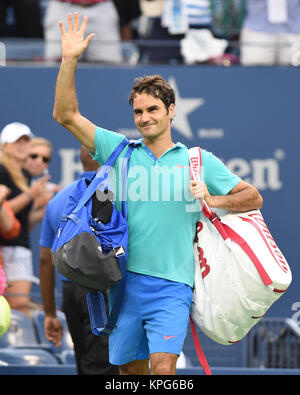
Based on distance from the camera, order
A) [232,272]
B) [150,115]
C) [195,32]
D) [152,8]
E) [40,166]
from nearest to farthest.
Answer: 1. [232,272]
2. [150,115]
3. [40,166]
4. [195,32]
5. [152,8]

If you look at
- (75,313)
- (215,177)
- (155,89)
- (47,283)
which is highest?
(155,89)

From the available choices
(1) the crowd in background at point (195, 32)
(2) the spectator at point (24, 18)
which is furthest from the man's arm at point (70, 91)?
(2) the spectator at point (24, 18)

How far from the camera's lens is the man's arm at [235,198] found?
4402 millimetres

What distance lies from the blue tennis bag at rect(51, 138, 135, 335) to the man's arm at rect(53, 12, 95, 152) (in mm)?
222

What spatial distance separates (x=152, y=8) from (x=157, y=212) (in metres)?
4.34

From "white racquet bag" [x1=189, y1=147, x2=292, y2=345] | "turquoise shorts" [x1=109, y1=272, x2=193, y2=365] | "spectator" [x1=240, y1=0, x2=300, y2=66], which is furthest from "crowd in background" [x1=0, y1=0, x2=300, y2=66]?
"turquoise shorts" [x1=109, y1=272, x2=193, y2=365]

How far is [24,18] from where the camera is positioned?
8.52m

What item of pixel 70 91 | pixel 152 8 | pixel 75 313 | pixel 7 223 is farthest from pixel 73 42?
pixel 152 8

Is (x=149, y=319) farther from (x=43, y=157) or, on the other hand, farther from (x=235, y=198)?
(x=43, y=157)

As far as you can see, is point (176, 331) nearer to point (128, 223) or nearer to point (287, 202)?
point (128, 223)

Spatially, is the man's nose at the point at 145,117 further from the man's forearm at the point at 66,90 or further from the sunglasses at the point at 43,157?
the sunglasses at the point at 43,157

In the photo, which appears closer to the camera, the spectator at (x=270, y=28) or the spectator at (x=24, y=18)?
the spectator at (x=270, y=28)

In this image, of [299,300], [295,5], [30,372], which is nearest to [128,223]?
[30,372]

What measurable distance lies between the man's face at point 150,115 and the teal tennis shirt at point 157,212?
0.14 meters
